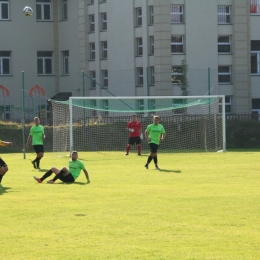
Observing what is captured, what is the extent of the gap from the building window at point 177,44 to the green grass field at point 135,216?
88.6ft

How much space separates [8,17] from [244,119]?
19.9m

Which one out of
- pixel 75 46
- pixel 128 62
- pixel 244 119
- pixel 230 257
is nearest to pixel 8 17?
pixel 75 46

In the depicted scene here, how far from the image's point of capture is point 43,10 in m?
61.2

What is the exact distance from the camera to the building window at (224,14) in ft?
178

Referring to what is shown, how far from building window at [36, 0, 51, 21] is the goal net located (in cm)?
1573

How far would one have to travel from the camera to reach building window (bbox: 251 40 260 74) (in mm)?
55378

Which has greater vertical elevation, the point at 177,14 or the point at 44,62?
the point at 177,14

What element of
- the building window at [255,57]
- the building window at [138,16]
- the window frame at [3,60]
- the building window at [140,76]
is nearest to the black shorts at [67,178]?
the building window at [140,76]

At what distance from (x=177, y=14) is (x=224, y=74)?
199 inches

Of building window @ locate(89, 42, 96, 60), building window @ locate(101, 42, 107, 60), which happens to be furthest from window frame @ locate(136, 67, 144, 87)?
building window @ locate(89, 42, 96, 60)

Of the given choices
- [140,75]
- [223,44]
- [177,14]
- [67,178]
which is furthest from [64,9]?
[67,178]

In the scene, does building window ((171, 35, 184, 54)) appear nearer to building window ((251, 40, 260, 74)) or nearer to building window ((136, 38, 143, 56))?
building window ((136, 38, 143, 56))

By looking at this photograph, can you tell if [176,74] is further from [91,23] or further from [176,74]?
[91,23]

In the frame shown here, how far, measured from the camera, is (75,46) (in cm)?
5962
